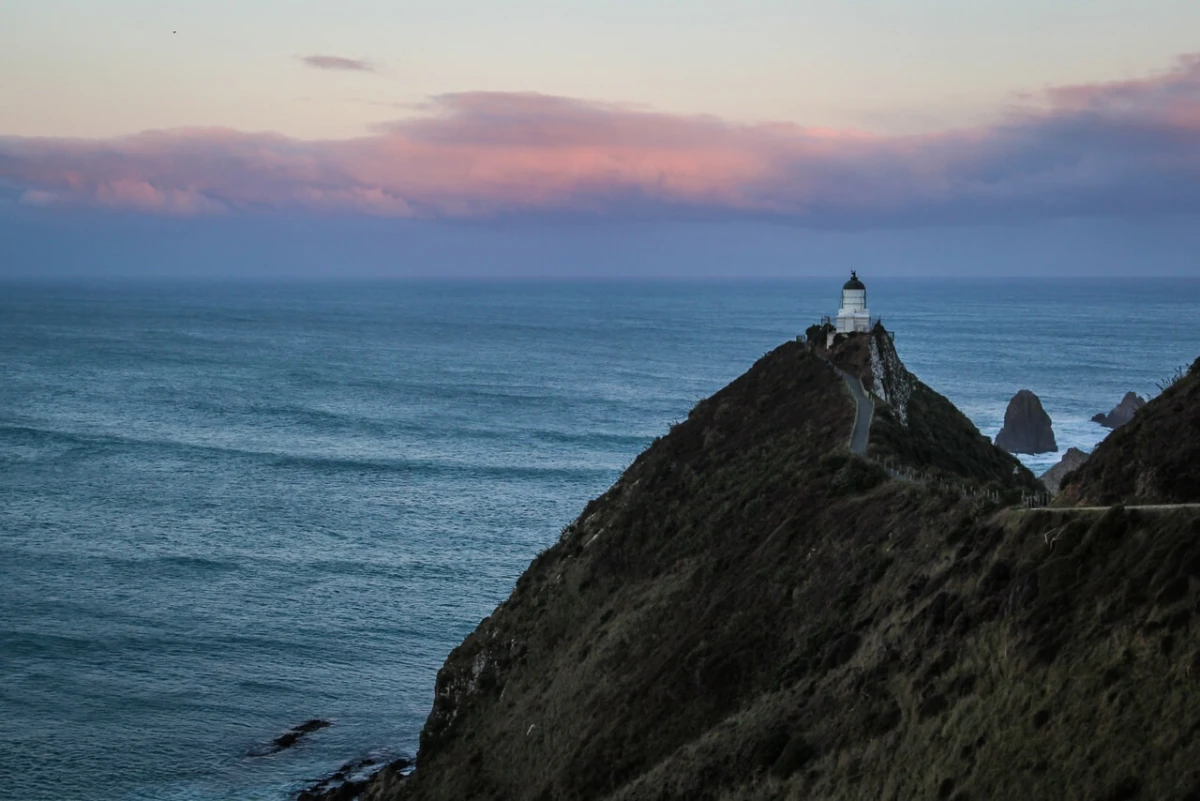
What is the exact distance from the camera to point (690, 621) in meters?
41.0

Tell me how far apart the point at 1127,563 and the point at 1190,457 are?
15.6 feet

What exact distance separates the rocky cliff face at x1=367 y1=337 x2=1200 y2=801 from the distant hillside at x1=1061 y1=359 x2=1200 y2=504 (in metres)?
1.64

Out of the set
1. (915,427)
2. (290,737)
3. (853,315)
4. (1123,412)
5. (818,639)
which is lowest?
(290,737)

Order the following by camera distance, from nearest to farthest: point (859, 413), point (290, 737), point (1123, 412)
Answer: point (859, 413)
point (290, 737)
point (1123, 412)

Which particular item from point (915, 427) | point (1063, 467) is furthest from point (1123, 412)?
point (915, 427)

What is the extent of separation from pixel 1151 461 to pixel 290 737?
39.9m

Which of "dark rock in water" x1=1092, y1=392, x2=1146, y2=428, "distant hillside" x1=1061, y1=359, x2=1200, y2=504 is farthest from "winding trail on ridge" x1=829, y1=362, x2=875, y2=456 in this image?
"dark rock in water" x1=1092, y1=392, x2=1146, y2=428

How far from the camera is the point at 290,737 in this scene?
54.7 metres

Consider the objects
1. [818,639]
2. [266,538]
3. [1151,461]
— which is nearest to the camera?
[1151,461]

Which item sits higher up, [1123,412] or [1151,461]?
[1151,461]

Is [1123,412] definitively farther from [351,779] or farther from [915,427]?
[351,779]

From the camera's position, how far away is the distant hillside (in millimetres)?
27516

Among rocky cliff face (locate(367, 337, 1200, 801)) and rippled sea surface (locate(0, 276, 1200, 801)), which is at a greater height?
rocky cliff face (locate(367, 337, 1200, 801))

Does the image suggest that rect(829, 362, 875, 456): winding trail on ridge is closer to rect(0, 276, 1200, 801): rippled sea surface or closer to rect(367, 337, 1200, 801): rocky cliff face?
rect(367, 337, 1200, 801): rocky cliff face
